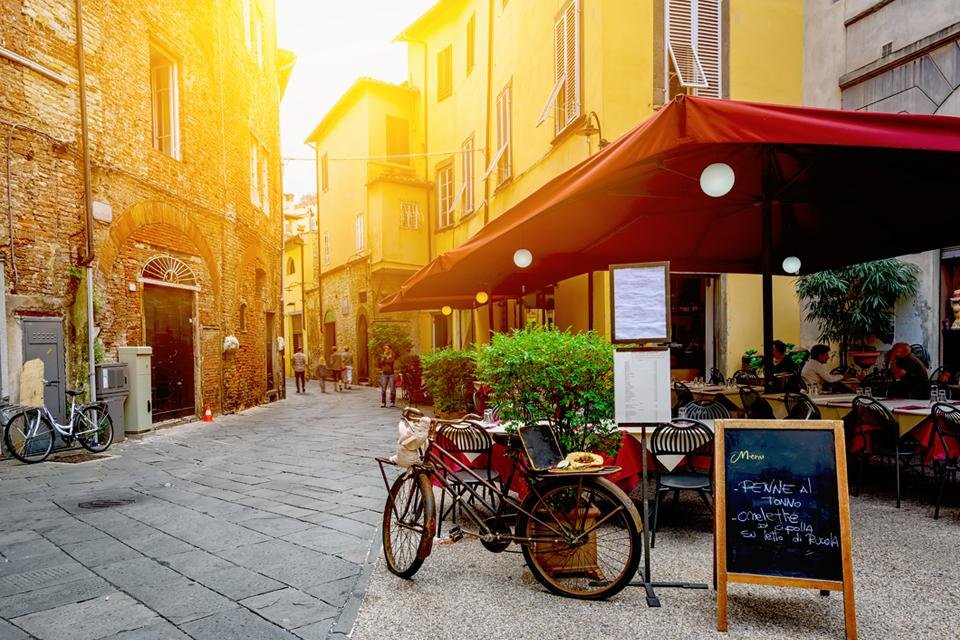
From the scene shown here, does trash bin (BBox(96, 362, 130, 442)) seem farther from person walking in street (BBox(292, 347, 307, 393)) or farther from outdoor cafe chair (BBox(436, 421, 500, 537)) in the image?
person walking in street (BBox(292, 347, 307, 393))

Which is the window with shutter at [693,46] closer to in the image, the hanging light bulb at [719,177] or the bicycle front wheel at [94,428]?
the hanging light bulb at [719,177]

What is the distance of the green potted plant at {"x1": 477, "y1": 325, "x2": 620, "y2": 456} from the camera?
Result: 3.78 m

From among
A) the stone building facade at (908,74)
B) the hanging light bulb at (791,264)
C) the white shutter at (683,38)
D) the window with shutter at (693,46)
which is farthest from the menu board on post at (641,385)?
the stone building facade at (908,74)

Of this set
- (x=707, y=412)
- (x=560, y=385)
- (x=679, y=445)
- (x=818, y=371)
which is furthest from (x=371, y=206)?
(x=560, y=385)

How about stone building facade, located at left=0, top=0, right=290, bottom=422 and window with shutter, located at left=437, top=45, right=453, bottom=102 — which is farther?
window with shutter, located at left=437, top=45, right=453, bottom=102

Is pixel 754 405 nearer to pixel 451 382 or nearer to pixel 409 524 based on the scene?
pixel 409 524

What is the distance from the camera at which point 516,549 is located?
404 cm

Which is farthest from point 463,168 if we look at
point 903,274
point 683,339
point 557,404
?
point 557,404

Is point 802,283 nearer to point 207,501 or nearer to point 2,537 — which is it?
point 207,501

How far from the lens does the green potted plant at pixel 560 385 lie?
3.78m

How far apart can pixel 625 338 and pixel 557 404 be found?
2.08 ft

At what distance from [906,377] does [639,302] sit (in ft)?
15.2

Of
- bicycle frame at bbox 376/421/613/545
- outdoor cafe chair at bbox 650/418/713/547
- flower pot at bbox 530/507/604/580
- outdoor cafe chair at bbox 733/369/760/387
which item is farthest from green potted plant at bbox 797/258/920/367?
bicycle frame at bbox 376/421/613/545

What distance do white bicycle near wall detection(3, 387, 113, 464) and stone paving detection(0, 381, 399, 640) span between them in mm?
211
